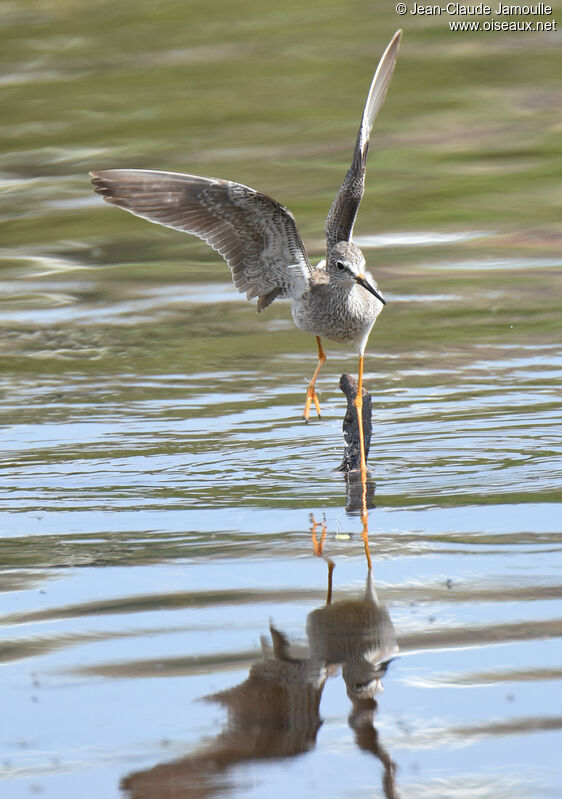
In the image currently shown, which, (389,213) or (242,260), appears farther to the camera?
(389,213)

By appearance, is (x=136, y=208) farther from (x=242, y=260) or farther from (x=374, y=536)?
(x=374, y=536)

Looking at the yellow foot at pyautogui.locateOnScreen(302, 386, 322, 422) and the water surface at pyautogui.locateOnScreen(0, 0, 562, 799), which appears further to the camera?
the yellow foot at pyautogui.locateOnScreen(302, 386, 322, 422)

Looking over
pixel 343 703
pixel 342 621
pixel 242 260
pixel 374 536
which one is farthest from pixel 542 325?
pixel 343 703

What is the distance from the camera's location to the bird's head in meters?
7.92

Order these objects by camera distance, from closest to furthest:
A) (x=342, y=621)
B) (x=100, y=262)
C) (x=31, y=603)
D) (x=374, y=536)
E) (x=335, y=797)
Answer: (x=335, y=797), (x=342, y=621), (x=31, y=603), (x=374, y=536), (x=100, y=262)

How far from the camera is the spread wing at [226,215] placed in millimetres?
7660

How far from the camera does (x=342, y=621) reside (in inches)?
205

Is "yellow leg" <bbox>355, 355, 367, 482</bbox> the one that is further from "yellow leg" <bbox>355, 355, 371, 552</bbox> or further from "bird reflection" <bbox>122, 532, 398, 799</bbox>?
"bird reflection" <bbox>122, 532, 398, 799</bbox>

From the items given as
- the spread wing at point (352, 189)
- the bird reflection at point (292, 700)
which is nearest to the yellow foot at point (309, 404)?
the spread wing at point (352, 189)

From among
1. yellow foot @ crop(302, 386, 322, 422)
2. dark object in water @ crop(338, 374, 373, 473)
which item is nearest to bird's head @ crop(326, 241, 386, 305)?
dark object in water @ crop(338, 374, 373, 473)

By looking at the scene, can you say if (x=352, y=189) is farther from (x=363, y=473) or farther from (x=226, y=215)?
(x=363, y=473)

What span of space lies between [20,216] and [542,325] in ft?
21.8

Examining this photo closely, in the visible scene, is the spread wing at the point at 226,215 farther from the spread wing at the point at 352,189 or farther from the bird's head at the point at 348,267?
the spread wing at the point at 352,189

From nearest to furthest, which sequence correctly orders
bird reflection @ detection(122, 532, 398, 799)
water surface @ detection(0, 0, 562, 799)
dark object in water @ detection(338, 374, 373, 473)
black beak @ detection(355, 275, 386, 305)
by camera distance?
bird reflection @ detection(122, 532, 398, 799) < water surface @ detection(0, 0, 562, 799) < dark object in water @ detection(338, 374, 373, 473) < black beak @ detection(355, 275, 386, 305)
